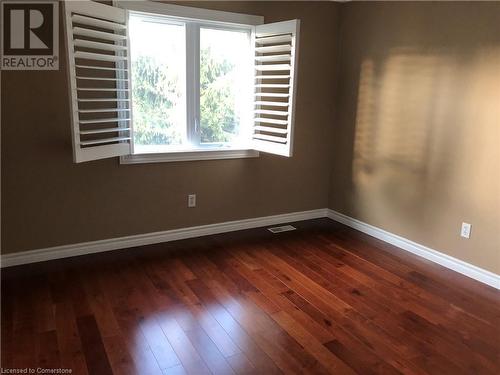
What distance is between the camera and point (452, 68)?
318cm

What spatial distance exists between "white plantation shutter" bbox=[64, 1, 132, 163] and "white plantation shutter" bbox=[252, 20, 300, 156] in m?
1.20

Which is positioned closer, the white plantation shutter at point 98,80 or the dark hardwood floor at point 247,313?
the dark hardwood floor at point 247,313

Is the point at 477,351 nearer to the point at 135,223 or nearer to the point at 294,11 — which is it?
the point at 135,223

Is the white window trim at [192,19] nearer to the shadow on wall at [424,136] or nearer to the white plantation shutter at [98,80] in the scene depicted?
the white plantation shutter at [98,80]

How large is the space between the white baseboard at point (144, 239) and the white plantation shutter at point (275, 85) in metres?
0.84

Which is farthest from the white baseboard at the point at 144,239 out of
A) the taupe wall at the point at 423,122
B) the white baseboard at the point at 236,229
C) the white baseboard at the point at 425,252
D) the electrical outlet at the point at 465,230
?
the electrical outlet at the point at 465,230

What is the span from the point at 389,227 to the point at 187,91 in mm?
2274

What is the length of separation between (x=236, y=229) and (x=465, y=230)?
6.71 feet

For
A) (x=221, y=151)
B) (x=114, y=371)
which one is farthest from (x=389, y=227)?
(x=114, y=371)

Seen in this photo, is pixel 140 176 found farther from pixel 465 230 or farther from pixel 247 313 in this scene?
pixel 465 230

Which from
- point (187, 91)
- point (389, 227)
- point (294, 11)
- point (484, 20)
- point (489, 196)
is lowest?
point (389, 227)

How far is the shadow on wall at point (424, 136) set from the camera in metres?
3.02

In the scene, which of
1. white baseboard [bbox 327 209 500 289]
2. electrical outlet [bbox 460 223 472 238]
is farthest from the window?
electrical outlet [bbox 460 223 472 238]

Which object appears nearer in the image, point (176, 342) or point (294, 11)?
point (176, 342)
